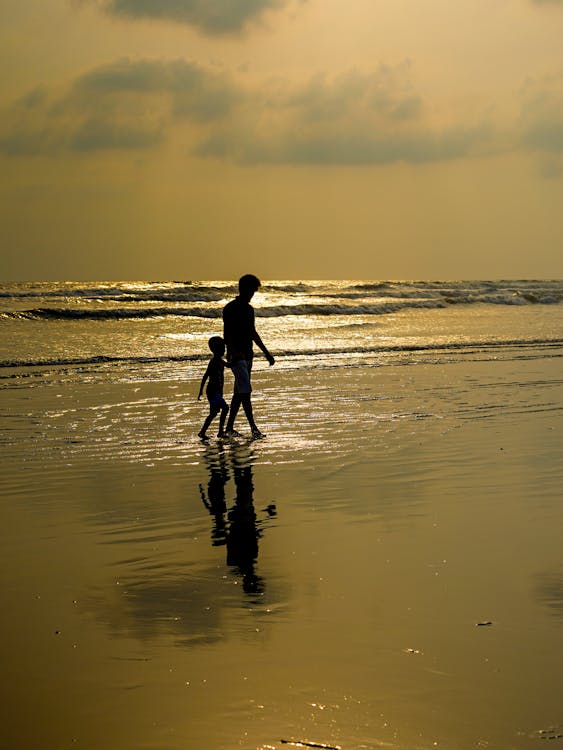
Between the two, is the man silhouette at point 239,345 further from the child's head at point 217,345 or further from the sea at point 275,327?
the sea at point 275,327

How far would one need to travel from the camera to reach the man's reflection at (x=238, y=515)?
6105mm

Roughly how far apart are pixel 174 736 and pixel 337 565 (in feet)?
7.96

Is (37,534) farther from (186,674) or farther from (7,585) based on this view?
(186,674)

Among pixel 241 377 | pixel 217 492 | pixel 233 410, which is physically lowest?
pixel 217 492

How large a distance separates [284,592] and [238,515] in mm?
2178

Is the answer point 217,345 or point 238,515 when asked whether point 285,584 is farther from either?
point 217,345

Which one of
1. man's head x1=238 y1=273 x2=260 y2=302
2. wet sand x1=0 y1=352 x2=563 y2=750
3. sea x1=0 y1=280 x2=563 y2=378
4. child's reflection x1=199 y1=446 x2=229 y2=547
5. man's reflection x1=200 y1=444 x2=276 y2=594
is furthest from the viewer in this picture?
sea x1=0 y1=280 x2=563 y2=378

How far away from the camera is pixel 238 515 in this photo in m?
7.63

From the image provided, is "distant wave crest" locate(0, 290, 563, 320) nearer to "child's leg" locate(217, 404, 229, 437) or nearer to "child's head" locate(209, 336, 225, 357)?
"child's head" locate(209, 336, 225, 357)

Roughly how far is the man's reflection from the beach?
1.1 inches

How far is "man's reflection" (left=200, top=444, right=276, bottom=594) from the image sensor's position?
240 inches

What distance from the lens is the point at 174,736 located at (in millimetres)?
3709

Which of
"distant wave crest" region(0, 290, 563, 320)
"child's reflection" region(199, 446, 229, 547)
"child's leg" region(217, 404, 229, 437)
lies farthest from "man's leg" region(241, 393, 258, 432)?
"distant wave crest" region(0, 290, 563, 320)

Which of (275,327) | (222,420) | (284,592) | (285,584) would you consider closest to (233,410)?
(222,420)
